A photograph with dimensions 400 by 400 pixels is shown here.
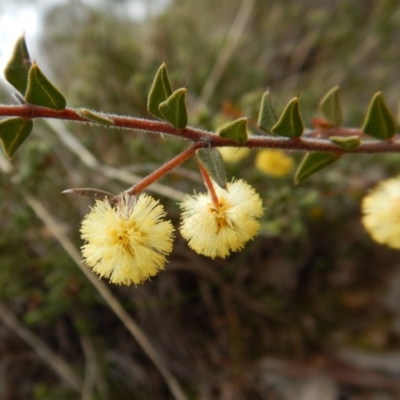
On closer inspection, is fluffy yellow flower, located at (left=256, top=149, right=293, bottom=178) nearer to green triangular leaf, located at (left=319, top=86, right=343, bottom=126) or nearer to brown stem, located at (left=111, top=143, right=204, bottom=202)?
green triangular leaf, located at (left=319, top=86, right=343, bottom=126)

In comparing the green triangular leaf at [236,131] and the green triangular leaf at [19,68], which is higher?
the green triangular leaf at [236,131]

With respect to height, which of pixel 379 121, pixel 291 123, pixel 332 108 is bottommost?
pixel 291 123

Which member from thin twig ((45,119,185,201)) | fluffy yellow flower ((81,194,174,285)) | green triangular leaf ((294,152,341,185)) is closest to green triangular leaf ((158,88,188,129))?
fluffy yellow flower ((81,194,174,285))

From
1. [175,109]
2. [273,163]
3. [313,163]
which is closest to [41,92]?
[175,109]

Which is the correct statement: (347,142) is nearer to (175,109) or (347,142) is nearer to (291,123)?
(291,123)

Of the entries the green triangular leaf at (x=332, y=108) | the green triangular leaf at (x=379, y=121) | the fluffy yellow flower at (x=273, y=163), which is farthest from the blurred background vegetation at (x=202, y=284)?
the green triangular leaf at (x=379, y=121)

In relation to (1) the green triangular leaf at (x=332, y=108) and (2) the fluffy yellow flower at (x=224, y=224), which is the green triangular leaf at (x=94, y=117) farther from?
(1) the green triangular leaf at (x=332, y=108)
